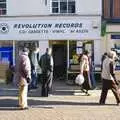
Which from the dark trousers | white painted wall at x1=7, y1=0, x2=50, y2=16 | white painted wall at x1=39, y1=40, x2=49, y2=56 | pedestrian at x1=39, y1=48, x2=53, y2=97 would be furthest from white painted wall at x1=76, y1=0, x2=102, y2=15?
the dark trousers

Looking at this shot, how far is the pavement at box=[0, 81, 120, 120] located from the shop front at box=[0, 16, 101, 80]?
4288 mm

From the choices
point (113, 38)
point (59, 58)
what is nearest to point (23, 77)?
point (113, 38)

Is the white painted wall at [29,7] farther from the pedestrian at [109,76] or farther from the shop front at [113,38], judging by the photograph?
the pedestrian at [109,76]

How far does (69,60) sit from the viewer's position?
2500cm

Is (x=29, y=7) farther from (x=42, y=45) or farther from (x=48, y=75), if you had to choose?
(x=48, y=75)

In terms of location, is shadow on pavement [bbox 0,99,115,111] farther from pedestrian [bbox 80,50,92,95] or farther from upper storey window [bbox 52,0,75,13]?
upper storey window [bbox 52,0,75,13]

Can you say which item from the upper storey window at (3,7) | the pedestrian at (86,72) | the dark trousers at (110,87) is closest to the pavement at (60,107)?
the dark trousers at (110,87)

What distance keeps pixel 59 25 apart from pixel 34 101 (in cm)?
787

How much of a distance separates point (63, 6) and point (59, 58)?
2576 millimetres

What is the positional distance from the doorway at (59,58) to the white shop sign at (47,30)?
24.7 inches

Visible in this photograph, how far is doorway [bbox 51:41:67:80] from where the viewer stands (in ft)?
83.0

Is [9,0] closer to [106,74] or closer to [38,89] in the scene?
[38,89]

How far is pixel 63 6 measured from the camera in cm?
2539

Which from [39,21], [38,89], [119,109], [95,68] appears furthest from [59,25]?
[119,109]
